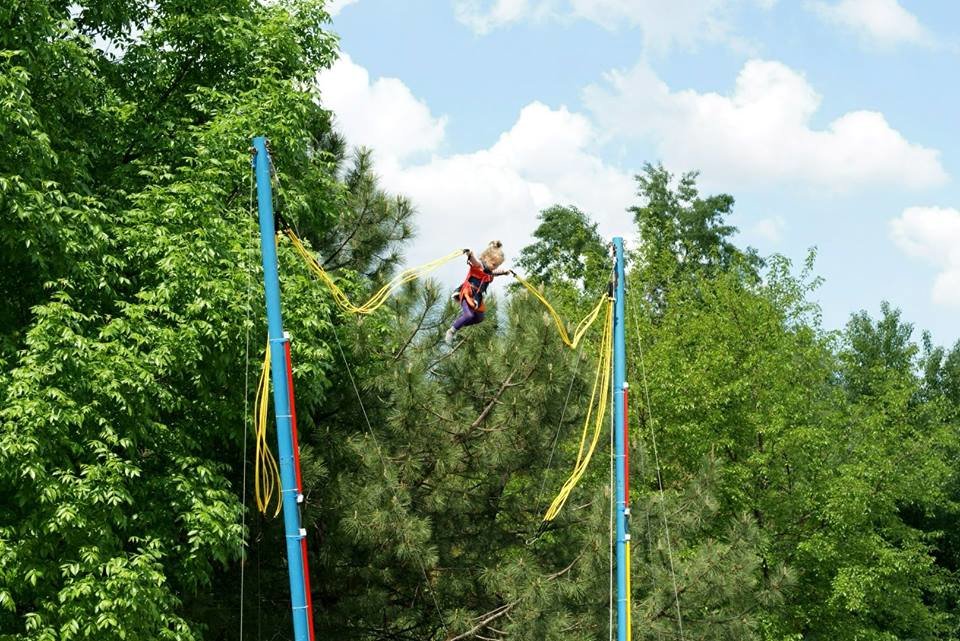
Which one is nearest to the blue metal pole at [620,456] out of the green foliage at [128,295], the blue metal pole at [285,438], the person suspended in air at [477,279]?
the person suspended in air at [477,279]

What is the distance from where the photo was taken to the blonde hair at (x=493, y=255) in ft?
39.9

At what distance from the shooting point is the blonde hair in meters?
12.2

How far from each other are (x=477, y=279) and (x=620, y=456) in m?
2.37

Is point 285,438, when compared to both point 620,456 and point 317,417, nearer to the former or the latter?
point 620,456

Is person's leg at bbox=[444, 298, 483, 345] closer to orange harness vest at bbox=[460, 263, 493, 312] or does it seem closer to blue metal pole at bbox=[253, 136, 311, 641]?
orange harness vest at bbox=[460, 263, 493, 312]

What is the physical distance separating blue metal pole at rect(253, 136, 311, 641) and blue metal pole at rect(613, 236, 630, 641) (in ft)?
11.0

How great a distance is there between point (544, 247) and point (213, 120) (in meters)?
29.9

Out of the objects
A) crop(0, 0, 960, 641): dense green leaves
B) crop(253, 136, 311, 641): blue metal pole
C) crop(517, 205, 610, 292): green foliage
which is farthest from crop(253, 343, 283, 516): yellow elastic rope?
crop(517, 205, 610, 292): green foliage

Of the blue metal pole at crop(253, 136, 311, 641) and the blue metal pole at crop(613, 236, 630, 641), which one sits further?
the blue metal pole at crop(613, 236, 630, 641)

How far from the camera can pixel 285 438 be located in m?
10.7

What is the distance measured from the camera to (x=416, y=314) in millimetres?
19484

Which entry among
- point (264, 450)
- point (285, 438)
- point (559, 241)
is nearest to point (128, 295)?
point (264, 450)

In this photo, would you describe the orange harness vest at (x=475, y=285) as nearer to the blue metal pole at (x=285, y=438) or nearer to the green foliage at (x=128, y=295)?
the blue metal pole at (x=285, y=438)

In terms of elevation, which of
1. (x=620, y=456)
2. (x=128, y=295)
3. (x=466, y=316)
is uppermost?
(x=128, y=295)
